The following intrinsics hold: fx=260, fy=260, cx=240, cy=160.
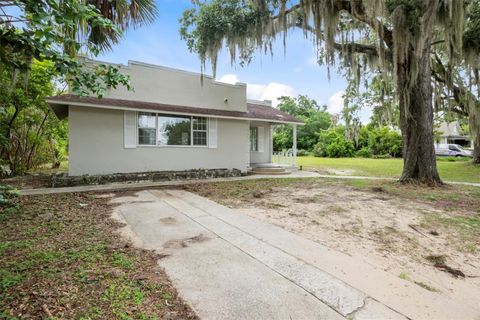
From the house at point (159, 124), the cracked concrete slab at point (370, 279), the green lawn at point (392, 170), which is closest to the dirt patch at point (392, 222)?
the cracked concrete slab at point (370, 279)

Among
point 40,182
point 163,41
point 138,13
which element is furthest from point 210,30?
point 40,182

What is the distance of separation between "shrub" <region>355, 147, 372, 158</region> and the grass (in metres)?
30.7

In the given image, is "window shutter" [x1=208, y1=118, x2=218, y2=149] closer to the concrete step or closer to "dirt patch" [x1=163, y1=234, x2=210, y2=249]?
the concrete step

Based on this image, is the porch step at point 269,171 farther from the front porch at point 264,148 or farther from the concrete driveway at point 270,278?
the concrete driveway at point 270,278

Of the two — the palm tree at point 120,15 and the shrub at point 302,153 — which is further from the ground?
the palm tree at point 120,15

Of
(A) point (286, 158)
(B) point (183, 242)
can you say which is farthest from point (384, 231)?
(A) point (286, 158)

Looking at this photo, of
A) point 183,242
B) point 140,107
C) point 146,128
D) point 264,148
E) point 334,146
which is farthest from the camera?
point 334,146

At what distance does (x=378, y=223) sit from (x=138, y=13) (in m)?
7.72

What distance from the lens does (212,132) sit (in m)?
11.9

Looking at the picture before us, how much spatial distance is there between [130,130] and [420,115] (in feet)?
34.5

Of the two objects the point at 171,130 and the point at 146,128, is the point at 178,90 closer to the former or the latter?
the point at 171,130

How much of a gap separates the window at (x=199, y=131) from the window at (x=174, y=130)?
0.24m

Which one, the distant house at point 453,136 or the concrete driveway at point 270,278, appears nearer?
the concrete driveway at point 270,278

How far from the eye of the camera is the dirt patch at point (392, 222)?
10.6 feet
